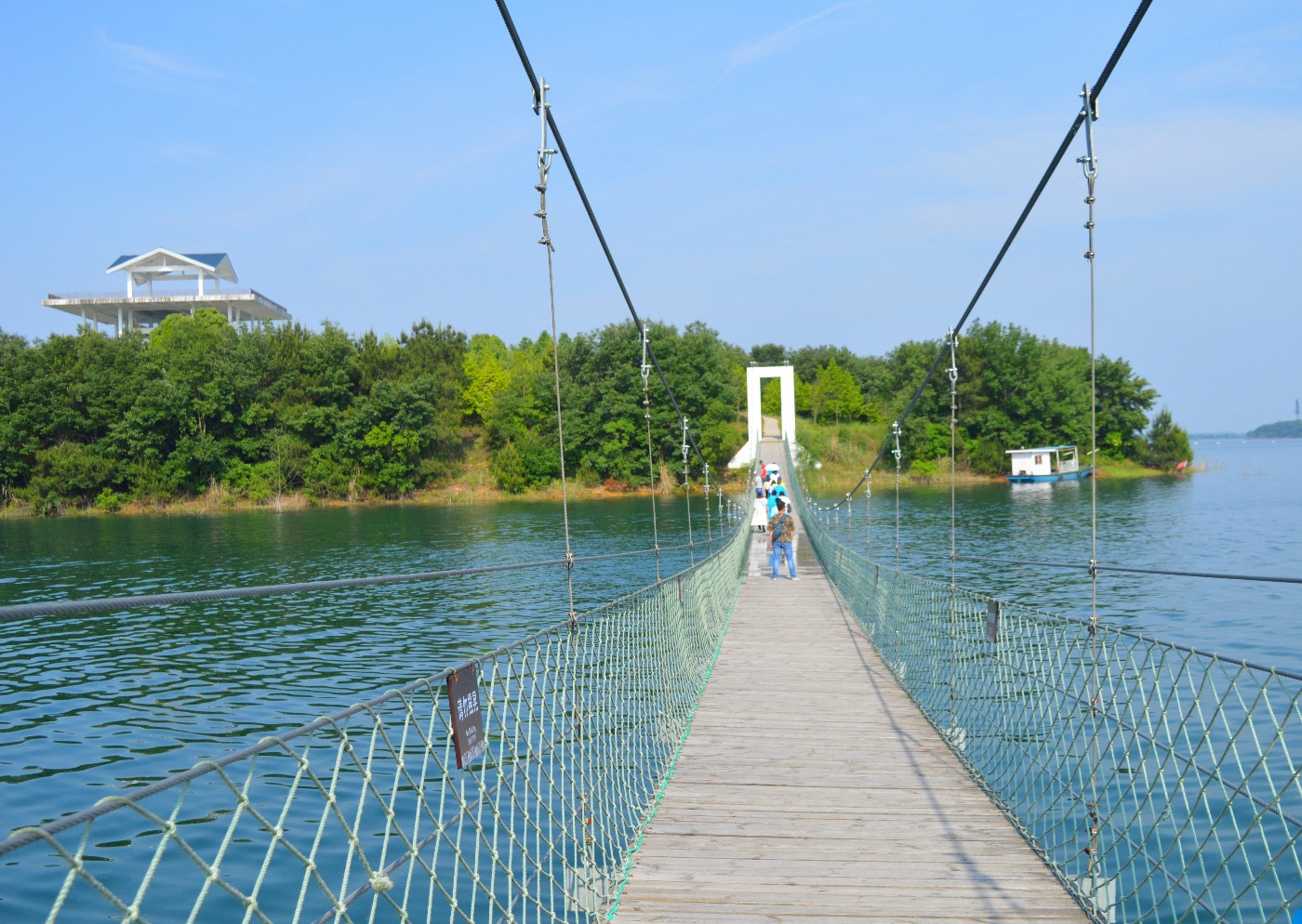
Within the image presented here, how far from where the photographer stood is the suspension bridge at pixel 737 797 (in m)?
2.11

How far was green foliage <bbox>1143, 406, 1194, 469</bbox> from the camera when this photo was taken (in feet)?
138

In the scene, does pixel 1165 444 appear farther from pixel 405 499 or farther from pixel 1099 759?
pixel 1099 759

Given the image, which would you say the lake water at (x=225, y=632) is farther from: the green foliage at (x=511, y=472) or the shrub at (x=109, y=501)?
the green foliage at (x=511, y=472)

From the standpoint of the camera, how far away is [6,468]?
31.1 m

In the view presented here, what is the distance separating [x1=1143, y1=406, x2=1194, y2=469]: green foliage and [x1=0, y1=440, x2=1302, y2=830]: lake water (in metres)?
14.9

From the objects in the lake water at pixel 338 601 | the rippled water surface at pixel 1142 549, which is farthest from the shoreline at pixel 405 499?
the rippled water surface at pixel 1142 549

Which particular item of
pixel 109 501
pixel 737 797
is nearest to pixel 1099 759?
pixel 737 797

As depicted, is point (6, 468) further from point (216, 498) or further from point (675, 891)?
point (675, 891)

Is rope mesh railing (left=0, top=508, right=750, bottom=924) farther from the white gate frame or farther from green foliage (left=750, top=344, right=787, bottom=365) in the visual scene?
green foliage (left=750, top=344, right=787, bottom=365)

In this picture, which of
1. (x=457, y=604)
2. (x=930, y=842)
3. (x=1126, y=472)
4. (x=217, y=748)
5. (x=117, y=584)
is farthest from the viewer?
(x=1126, y=472)

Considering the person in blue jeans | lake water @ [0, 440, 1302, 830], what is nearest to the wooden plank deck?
the person in blue jeans

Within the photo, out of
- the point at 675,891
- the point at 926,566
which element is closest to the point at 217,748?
the point at 675,891

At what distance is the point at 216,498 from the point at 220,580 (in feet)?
68.9

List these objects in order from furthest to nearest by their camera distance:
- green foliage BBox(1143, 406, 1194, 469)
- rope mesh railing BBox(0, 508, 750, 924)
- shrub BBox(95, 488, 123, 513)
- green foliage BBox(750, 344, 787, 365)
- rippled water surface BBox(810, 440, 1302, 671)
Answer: green foliage BBox(750, 344, 787, 365)
green foliage BBox(1143, 406, 1194, 469)
shrub BBox(95, 488, 123, 513)
rippled water surface BBox(810, 440, 1302, 671)
rope mesh railing BBox(0, 508, 750, 924)
